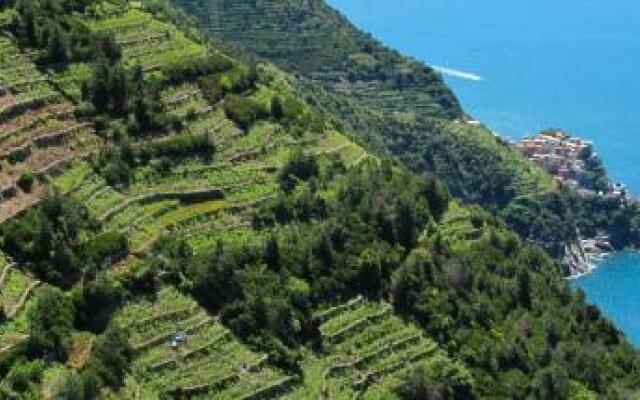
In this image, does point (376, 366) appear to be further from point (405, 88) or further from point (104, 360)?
point (405, 88)

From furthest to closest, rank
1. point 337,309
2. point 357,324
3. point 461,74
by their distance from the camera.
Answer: point 461,74 < point 337,309 < point 357,324

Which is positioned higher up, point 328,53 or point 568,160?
point 328,53

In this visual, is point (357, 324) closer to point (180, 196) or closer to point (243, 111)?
point (180, 196)

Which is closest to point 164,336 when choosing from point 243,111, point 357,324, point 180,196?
point 357,324

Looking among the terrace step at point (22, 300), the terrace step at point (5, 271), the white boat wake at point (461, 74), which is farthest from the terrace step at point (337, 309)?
the white boat wake at point (461, 74)

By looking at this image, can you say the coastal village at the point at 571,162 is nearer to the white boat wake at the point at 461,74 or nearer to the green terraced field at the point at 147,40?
the white boat wake at the point at 461,74

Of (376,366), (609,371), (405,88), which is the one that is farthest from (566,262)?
(376,366)
